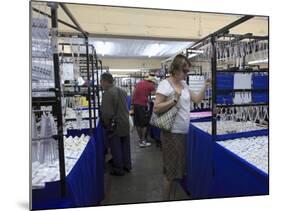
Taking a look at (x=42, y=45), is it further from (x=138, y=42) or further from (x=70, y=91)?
(x=138, y=42)

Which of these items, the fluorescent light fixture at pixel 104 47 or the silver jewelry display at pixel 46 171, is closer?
the silver jewelry display at pixel 46 171

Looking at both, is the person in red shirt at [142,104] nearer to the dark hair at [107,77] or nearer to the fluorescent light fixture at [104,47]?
the dark hair at [107,77]

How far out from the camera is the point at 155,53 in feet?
8.92

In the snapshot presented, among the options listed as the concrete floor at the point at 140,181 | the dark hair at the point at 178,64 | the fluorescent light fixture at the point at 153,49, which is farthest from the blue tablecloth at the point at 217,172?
the fluorescent light fixture at the point at 153,49

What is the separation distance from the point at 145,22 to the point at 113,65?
46 cm

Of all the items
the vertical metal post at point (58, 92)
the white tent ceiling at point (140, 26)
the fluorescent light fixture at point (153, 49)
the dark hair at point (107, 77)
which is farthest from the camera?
the fluorescent light fixture at point (153, 49)

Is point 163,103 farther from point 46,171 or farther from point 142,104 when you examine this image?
point 142,104

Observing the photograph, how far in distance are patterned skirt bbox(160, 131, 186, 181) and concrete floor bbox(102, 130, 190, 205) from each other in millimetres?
172

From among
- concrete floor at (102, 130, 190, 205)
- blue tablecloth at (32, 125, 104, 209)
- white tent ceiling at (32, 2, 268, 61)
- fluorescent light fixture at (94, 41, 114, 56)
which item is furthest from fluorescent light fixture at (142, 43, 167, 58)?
blue tablecloth at (32, 125, 104, 209)

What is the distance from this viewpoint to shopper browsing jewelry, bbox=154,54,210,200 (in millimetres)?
1500

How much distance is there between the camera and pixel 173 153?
5.14 feet

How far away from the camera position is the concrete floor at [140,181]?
67.2 inches

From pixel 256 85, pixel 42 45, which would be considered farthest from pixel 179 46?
pixel 42 45

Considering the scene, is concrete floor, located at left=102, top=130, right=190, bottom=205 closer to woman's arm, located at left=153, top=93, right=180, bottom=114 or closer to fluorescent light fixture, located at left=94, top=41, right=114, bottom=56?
woman's arm, located at left=153, top=93, right=180, bottom=114
